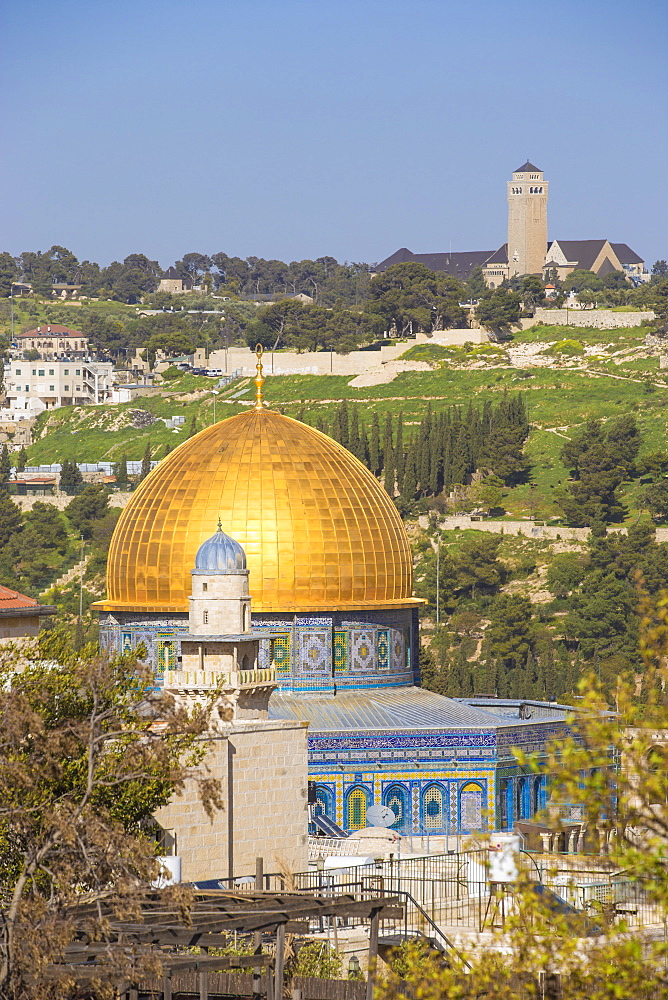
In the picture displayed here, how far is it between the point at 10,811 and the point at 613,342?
289 ft

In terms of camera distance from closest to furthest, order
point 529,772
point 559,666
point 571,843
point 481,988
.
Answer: point 481,988
point 571,843
point 529,772
point 559,666

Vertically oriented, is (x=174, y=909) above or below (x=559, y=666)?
above

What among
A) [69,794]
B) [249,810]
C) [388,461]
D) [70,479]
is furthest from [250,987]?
[70,479]

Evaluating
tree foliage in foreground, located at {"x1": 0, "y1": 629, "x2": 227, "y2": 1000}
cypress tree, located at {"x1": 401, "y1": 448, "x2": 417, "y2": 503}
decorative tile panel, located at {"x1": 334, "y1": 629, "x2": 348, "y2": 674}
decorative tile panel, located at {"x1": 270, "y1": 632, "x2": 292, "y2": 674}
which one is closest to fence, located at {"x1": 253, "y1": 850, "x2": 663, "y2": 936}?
tree foliage in foreground, located at {"x1": 0, "y1": 629, "x2": 227, "y2": 1000}

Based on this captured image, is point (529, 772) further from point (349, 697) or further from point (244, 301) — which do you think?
point (244, 301)

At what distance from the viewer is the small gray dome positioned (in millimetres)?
27172

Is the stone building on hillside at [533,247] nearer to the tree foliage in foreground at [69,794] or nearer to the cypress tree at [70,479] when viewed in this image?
the cypress tree at [70,479]

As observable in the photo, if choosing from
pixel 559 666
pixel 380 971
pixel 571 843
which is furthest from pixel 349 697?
pixel 559 666

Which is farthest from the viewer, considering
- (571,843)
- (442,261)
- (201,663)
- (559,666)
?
(442,261)

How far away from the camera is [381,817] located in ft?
95.8

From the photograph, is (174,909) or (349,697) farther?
(349,697)

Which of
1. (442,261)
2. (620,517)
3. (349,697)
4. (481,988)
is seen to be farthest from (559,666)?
(442,261)

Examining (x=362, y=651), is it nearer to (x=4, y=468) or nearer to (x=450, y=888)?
(x=450, y=888)

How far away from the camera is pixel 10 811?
53.9ft
